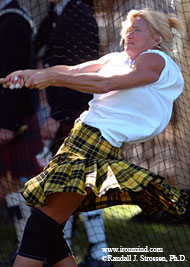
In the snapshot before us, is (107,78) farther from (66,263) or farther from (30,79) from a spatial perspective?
(66,263)

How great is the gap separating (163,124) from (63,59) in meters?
1.70

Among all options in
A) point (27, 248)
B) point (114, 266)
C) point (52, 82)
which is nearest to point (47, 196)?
point (27, 248)

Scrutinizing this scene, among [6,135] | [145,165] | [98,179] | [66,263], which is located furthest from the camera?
[145,165]

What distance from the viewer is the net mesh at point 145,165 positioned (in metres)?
3.57

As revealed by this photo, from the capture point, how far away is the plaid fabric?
2.02 metres

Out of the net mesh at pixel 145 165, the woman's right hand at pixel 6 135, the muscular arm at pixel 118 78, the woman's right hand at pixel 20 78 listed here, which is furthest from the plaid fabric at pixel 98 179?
the woman's right hand at pixel 6 135

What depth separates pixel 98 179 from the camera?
6.79 ft

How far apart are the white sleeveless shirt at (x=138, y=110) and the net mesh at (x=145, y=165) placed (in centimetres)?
121

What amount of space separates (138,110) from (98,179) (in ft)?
1.09

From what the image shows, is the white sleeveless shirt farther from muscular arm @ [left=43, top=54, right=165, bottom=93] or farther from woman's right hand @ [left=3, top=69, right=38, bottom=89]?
woman's right hand @ [left=3, top=69, right=38, bottom=89]

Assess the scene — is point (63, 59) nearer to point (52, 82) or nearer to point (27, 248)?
point (52, 82)

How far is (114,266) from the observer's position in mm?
3322

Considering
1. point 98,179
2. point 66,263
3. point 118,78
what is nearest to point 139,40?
point 118,78

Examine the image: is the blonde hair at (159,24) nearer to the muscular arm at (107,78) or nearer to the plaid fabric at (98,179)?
the muscular arm at (107,78)
